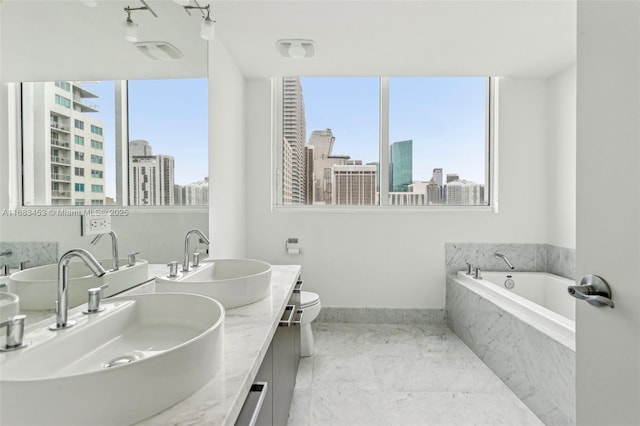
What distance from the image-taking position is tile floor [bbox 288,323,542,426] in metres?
1.83

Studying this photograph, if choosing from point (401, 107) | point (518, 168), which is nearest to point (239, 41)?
point (401, 107)

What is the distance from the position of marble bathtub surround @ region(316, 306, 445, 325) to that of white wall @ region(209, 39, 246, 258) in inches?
41.1

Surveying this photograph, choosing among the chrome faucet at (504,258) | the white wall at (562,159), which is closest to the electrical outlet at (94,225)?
the chrome faucet at (504,258)

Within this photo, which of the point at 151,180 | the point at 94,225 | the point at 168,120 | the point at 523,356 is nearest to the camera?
the point at 94,225

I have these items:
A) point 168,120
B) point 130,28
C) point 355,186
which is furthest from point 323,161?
point 130,28

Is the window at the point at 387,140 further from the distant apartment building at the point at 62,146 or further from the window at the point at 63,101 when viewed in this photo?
the window at the point at 63,101

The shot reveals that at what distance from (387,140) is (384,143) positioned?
0.04 metres

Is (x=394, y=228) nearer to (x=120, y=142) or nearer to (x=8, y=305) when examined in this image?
(x=120, y=142)

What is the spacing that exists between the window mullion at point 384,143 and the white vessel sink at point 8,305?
2.82m

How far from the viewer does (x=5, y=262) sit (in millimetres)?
834

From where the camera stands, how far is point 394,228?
318 cm

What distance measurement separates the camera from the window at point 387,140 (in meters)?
3.25

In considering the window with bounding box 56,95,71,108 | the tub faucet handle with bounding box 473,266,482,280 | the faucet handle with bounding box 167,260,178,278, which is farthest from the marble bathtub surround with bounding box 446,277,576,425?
the window with bounding box 56,95,71,108

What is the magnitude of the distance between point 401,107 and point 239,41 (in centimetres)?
165
